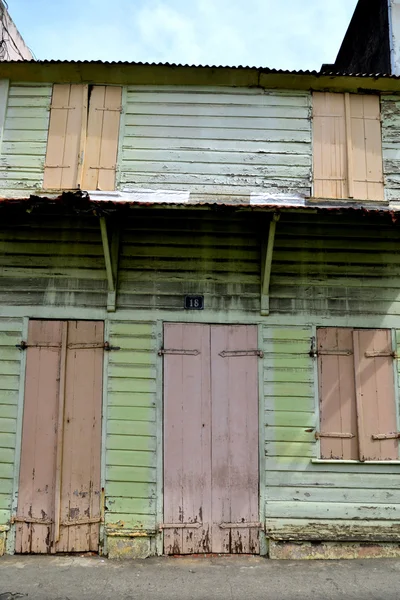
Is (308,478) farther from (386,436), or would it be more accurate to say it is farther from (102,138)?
(102,138)

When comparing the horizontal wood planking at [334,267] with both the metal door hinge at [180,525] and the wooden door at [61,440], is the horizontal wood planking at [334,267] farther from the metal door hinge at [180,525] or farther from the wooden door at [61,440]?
the metal door hinge at [180,525]

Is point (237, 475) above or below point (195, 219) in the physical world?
below

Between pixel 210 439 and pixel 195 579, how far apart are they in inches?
61.8

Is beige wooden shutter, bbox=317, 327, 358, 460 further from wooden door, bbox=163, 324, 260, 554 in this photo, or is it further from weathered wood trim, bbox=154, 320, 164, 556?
weathered wood trim, bbox=154, 320, 164, 556

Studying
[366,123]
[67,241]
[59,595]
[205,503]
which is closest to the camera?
[59,595]

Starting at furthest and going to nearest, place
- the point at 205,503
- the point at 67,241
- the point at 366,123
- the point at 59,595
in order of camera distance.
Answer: the point at 366,123 → the point at 67,241 → the point at 205,503 → the point at 59,595

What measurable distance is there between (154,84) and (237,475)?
18.8 feet

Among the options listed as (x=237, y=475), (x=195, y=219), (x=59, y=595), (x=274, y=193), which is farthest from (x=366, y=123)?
(x=59, y=595)

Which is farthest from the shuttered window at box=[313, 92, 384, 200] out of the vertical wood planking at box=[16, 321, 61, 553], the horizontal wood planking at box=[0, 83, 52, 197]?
the vertical wood planking at box=[16, 321, 61, 553]

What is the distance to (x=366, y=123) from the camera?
23.1ft

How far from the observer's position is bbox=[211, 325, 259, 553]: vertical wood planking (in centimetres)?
594

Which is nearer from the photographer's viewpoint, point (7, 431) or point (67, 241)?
point (7, 431)

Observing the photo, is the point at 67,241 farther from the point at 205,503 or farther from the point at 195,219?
the point at 205,503

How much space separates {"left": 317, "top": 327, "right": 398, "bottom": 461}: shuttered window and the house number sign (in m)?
1.65
